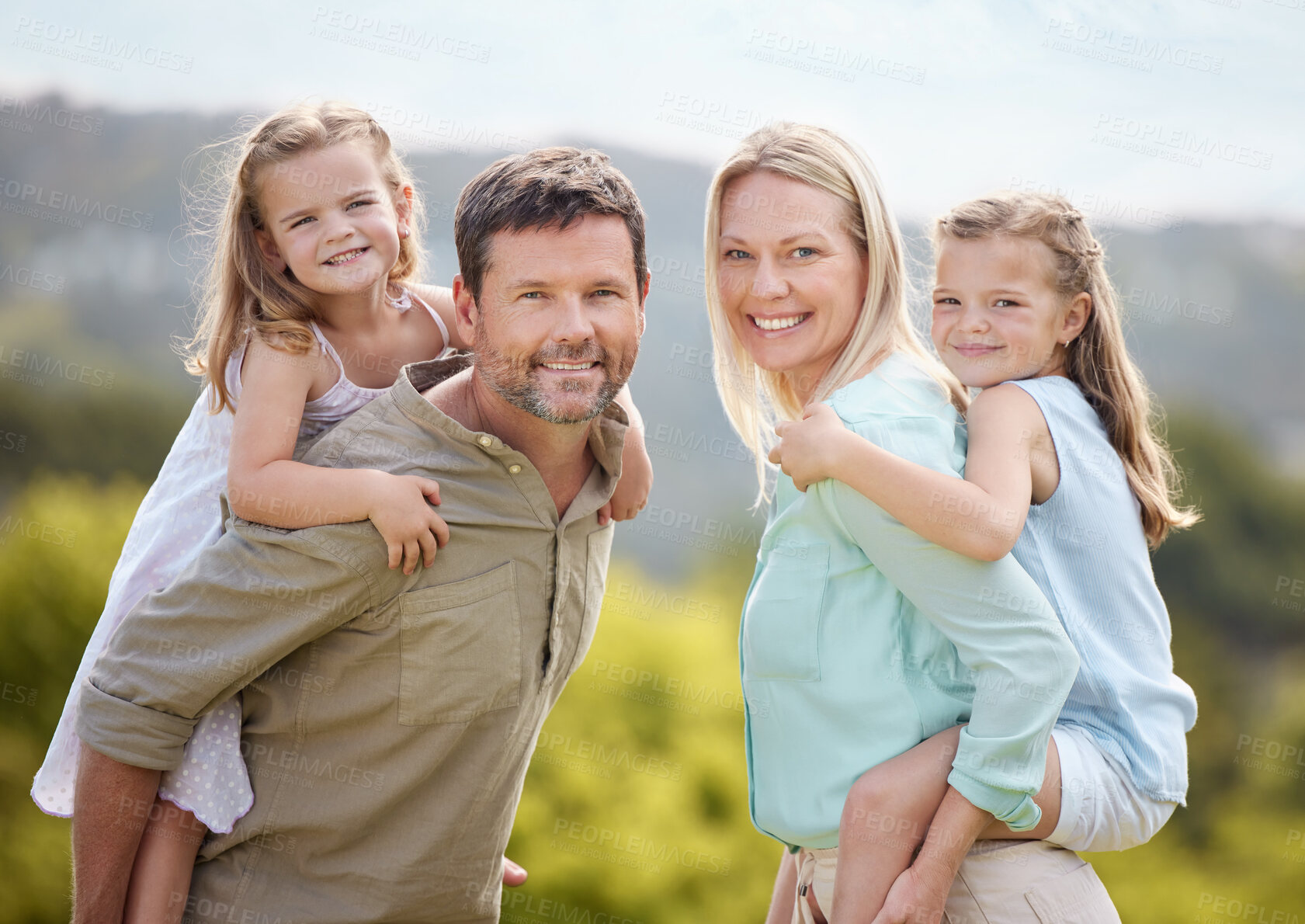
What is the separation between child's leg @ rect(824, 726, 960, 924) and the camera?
1.86m

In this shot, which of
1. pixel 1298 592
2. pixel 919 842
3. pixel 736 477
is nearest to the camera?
pixel 919 842

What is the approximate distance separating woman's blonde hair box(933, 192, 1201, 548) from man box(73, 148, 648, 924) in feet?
2.68

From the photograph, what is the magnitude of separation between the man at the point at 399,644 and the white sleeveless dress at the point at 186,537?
7 centimetres

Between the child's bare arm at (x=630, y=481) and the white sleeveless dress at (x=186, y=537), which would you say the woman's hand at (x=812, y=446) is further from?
Answer: the white sleeveless dress at (x=186, y=537)

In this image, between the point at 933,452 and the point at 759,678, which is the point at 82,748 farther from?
the point at 933,452

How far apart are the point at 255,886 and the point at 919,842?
1461mm

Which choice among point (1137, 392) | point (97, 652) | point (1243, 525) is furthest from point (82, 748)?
point (1243, 525)

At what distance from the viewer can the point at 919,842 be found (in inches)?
74.5

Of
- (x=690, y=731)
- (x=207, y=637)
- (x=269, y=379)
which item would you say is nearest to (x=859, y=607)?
(x=207, y=637)

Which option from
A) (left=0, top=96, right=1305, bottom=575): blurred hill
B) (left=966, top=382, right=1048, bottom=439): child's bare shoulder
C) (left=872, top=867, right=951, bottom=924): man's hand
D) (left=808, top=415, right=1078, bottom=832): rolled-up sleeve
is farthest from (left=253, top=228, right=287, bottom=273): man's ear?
(left=0, top=96, right=1305, bottom=575): blurred hill

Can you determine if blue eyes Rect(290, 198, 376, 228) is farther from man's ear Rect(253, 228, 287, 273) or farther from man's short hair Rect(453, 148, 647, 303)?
man's short hair Rect(453, 148, 647, 303)

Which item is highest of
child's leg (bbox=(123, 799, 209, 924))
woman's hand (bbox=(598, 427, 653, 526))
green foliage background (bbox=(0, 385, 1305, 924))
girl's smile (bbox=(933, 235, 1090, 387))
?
girl's smile (bbox=(933, 235, 1090, 387))

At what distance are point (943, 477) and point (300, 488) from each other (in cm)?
136

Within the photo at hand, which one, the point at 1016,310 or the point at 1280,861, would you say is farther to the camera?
the point at 1280,861
